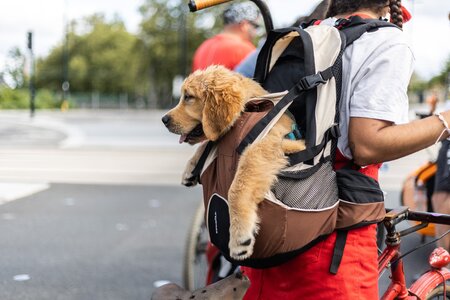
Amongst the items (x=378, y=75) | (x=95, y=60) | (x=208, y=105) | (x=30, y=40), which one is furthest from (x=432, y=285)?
(x=95, y=60)

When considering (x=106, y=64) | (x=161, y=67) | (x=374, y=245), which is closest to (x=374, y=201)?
(x=374, y=245)

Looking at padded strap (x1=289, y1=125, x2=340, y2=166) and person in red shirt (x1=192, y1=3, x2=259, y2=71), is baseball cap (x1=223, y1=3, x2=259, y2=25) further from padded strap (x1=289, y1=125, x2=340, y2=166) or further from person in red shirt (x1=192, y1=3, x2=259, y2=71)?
padded strap (x1=289, y1=125, x2=340, y2=166)

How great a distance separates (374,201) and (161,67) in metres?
60.0

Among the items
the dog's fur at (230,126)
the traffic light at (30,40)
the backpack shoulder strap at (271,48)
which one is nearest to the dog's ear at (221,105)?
the dog's fur at (230,126)

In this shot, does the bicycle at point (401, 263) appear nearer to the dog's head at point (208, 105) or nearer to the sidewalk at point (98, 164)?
the dog's head at point (208, 105)

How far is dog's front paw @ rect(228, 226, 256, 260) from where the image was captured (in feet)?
5.29

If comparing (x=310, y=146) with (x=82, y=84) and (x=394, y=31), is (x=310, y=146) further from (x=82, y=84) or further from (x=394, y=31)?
(x=82, y=84)

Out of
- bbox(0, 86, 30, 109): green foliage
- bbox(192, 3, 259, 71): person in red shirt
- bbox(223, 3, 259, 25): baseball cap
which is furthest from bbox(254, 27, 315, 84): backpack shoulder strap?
bbox(0, 86, 30, 109): green foliage

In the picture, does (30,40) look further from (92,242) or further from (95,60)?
(95,60)

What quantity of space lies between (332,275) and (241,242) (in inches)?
15.2

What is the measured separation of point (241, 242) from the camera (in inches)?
63.6

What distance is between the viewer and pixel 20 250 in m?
5.68

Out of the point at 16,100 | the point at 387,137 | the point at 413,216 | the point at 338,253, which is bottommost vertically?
the point at 16,100

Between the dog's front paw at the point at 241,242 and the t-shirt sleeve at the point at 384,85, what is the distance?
1.57 feet
